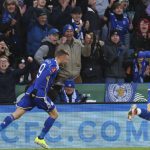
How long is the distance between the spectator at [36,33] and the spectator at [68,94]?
4.19 ft

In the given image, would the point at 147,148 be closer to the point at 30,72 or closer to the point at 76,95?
the point at 76,95

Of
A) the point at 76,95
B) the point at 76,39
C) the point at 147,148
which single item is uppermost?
the point at 76,39

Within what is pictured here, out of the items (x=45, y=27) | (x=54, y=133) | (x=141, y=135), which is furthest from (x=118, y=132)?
(x=45, y=27)

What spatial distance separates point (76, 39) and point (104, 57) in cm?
78

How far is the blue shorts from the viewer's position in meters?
10.7

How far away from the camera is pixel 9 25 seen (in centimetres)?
1313

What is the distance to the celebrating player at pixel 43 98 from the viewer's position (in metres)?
10.6

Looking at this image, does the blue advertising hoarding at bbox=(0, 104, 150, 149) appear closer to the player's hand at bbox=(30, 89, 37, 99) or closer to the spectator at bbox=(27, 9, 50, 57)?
the player's hand at bbox=(30, 89, 37, 99)

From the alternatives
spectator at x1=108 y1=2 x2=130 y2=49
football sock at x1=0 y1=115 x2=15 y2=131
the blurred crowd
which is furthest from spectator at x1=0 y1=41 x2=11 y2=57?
spectator at x1=108 y1=2 x2=130 y2=49

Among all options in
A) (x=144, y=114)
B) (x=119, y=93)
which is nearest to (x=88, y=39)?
(x=119, y=93)

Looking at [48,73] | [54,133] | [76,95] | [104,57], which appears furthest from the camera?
[104,57]

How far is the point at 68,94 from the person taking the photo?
1238 centimetres

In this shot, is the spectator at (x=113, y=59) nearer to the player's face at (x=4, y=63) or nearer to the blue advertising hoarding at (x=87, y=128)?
the blue advertising hoarding at (x=87, y=128)

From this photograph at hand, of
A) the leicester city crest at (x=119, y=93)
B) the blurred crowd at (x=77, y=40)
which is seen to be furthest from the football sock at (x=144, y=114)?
the blurred crowd at (x=77, y=40)
